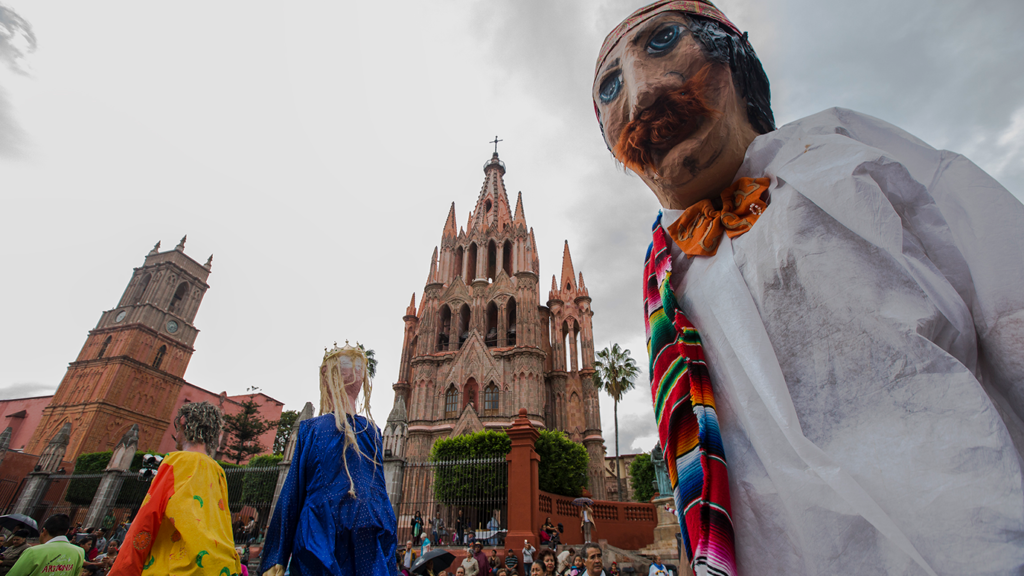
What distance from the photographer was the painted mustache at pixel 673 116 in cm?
155

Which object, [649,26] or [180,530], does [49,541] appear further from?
[649,26]

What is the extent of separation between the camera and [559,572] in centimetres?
852

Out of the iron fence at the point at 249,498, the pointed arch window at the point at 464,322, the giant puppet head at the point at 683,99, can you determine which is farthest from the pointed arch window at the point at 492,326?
the giant puppet head at the point at 683,99

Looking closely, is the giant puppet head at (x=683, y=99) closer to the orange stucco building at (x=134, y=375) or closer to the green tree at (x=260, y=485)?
the green tree at (x=260, y=485)

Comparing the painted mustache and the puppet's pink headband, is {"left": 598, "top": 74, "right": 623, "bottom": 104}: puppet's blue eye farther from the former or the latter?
the painted mustache

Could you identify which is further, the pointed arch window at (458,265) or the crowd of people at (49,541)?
the pointed arch window at (458,265)

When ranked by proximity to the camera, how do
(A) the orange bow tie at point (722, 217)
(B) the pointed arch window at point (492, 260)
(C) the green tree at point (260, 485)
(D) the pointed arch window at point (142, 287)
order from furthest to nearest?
(D) the pointed arch window at point (142, 287), (B) the pointed arch window at point (492, 260), (C) the green tree at point (260, 485), (A) the orange bow tie at point (722, 217)

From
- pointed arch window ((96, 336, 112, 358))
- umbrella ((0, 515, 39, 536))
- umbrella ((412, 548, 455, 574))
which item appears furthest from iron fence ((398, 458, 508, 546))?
pointed arch window ((96, 336, 112, 358))

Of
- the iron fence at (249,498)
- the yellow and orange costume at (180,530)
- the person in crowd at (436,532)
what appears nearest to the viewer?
the yellow and orange costume at (180,530)

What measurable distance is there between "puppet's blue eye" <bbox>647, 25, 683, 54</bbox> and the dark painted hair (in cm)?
6

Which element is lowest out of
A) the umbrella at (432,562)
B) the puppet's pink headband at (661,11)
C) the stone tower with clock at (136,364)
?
the umbrella at (432,562)

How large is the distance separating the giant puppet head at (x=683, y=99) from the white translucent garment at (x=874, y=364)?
0.24 metres

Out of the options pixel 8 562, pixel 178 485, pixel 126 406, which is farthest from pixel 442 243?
pixel 178 485

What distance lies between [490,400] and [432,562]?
784 inches
